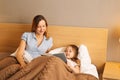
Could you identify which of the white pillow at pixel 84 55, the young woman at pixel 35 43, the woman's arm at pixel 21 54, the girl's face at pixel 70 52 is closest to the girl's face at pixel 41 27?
the young woman at pixel 35 43

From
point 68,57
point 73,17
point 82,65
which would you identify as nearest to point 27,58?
point 68,57

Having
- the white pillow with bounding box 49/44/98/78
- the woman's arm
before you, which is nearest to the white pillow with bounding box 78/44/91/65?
the white pillow with bounding box 49/44/98/78

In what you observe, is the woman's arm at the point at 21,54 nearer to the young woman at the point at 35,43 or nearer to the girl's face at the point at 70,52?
the young woman at the point at 35,43

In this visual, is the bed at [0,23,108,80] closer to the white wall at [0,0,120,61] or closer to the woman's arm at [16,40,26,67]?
the white wall at [0,0,120,61]

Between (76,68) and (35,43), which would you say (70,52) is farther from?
(35,43)

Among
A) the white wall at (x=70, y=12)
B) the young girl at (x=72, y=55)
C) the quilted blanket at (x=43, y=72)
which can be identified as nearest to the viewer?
the quilted blanket at (x=43, y=72)

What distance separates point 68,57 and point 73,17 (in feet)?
1.72

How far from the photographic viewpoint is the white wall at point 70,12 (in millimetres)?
2297

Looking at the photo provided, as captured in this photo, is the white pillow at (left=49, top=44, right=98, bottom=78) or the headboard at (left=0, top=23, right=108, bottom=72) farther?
the headboard at (left=0, top=23, right=108, bottom=72)

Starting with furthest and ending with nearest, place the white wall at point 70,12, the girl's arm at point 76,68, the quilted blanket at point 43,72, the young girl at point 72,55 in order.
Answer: the white wall at point 70,12 < the young girl at point 72,55 < the girl's arm at point 76,68 < the quilted blanket at point 43,72

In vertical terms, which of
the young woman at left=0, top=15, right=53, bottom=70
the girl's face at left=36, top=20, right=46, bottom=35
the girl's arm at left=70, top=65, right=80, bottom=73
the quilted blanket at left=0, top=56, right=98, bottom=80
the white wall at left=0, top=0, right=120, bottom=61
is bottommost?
the girl's arm at left=70, top=65, right=80, bottom=73

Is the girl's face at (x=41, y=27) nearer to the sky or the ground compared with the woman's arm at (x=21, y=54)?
nearer to the sky

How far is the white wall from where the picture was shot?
7.54 ft

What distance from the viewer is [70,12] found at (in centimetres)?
242
